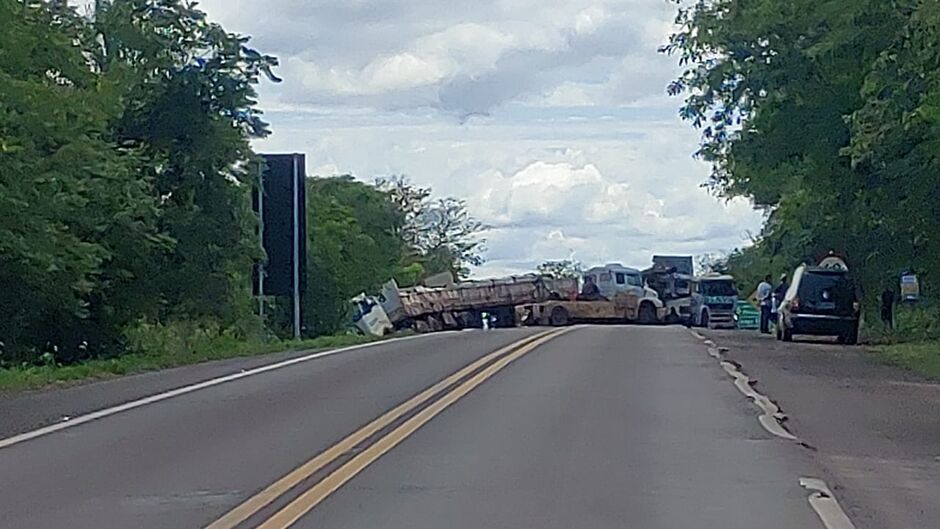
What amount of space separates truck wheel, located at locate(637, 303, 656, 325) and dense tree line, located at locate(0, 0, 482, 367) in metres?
24.6

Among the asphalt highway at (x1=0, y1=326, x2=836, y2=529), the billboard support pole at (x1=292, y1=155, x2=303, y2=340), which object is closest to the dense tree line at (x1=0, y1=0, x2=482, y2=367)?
the billboard support pole at (x1=292, y1=155, x2=303, y2=340)

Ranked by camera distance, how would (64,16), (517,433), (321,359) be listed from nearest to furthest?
1. (517,433)
2. (321,359)
3. (64,16)

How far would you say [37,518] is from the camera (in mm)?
11000

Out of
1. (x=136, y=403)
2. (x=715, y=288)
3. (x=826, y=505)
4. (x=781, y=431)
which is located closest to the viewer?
(x=826, y=505)

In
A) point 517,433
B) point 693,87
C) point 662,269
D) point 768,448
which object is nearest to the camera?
point 768,448

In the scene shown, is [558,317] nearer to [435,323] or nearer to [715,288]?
[435,323]

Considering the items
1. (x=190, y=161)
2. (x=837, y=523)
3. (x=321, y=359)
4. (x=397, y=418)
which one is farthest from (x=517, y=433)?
(x=190, y=161)

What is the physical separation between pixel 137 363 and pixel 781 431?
15.4 m

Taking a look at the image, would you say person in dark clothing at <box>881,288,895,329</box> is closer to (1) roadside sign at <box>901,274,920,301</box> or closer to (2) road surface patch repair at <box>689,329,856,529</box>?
(1) roadside sign at <box>901,274,920,301</box>

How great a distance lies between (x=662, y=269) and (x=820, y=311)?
33.7 m

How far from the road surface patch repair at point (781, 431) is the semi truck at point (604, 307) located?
3574 centimetres

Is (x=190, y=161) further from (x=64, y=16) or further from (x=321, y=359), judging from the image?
(x=321, y=359)

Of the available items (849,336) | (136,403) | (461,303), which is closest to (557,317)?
(461,303)

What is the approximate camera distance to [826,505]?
11.6 meters
